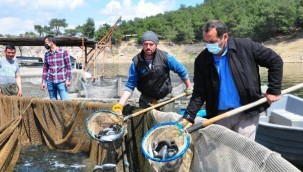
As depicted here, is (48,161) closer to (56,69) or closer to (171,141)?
(56,69)

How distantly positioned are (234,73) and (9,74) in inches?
219

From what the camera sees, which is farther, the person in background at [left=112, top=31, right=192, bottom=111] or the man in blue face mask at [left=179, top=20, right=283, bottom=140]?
the person in background at [left=112, top=31, right=192, bottom=111]

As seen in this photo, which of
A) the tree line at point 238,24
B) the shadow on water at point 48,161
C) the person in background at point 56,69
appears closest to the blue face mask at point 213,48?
the shadow on water at point 48,161

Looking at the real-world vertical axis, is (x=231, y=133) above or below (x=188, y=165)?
above

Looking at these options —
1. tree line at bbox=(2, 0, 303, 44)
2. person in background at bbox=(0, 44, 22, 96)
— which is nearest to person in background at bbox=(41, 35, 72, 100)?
person in background at bbox=(0, 44, 22, 96)

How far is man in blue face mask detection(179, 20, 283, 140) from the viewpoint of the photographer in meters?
3.91

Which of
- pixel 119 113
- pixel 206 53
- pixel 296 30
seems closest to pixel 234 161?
pixel 206 53

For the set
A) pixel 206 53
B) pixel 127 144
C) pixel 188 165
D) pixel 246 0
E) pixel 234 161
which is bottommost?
pixel 127 144

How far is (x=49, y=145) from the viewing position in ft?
22.9

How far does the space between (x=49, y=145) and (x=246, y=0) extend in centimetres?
12542

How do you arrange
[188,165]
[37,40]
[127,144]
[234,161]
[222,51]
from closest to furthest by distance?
[234,161]
[188,165]
[222,51]
[127,144]
[37,40]

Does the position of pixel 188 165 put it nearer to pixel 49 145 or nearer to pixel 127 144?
pixel 127 144

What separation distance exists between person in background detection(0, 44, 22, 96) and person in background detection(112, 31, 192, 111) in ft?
11.4

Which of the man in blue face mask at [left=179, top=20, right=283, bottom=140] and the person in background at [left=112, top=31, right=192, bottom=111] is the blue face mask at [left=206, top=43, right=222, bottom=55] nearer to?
the man in blue face mask at [left=179, top=20, right=283, bottom=140]
